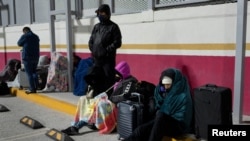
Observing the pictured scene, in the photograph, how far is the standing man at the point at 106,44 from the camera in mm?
5570

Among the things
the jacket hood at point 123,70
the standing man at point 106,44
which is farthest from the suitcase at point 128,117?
the jacket hood at point 123,70

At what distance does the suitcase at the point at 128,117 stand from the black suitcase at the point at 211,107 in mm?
733

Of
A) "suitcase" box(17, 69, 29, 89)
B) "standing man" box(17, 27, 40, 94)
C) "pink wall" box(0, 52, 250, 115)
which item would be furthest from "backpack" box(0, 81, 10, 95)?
"pink wall" box(0, 52, 250, 115)

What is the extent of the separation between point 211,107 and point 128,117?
109cm

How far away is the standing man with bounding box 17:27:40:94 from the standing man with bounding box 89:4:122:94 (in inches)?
107

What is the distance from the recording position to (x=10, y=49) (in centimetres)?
1181

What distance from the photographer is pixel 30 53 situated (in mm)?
7902

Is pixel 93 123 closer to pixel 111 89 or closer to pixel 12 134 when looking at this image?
pixel 111 89

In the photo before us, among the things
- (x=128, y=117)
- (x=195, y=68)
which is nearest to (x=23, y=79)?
(x=195, y=68)

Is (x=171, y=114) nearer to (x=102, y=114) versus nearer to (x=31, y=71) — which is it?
(x=102, y=114)

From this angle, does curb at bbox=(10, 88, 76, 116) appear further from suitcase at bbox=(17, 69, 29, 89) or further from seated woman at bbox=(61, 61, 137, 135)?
seated woman at bbox=(61, 61, 137, 135)

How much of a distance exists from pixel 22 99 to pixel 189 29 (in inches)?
175

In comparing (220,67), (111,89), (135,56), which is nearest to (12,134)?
(111,89)

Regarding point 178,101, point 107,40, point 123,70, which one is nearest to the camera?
point 178,101
